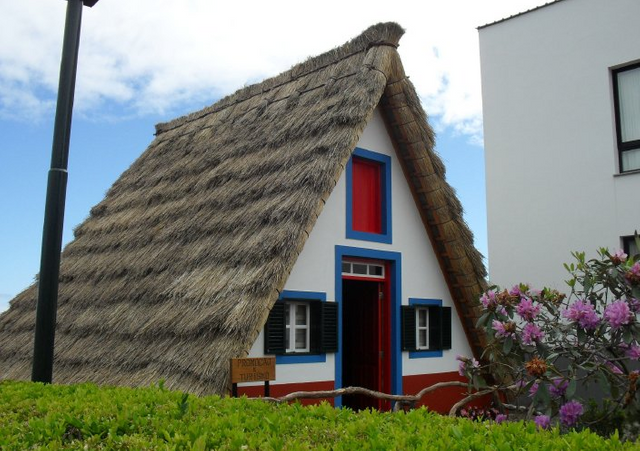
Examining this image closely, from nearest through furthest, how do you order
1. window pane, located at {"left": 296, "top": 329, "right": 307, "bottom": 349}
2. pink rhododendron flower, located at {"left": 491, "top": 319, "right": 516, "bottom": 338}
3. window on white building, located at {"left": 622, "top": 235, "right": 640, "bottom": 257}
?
pink rhododendron flower, located at {"left": 491, "top": 319, "right": 516, "bottom": 338}
window pane, located at {"left": 296, "top": 329, "right": 307, "bottom": 349}
window on white building, located at {"left": 622, "top": 235, "right": 640, "bottom": 257}

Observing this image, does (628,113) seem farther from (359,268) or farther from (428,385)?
(428,385)

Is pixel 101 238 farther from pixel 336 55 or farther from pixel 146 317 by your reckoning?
pixel 336 55

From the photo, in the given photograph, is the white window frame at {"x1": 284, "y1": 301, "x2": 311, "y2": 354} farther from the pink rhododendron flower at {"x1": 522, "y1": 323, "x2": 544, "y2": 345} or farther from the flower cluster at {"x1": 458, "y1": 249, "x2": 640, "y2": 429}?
the pink rhododendron flower at {"x1": 522, "y1": 323, "x2": 544, "y2": 345}

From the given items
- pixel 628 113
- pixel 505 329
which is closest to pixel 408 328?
pixel 505 329

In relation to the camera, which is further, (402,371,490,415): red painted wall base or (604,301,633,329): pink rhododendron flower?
(402,371,490,415): red painted wall base

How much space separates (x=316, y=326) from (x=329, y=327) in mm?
196

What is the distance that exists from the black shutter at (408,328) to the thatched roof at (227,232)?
114 centimetres

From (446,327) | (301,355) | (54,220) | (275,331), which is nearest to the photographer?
(54,220)

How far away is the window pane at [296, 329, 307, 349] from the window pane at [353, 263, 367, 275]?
4.50ft

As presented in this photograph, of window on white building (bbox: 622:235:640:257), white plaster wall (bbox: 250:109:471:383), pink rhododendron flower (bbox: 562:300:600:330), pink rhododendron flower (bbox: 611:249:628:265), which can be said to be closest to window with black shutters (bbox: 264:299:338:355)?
white plaster wall (bbox: 250:109:471:383)

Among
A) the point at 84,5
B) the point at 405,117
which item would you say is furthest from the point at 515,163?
the point at 84,5

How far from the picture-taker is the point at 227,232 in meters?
9.45

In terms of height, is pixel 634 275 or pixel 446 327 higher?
pixel 634 275

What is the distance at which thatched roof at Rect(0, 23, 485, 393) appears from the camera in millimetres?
7938
